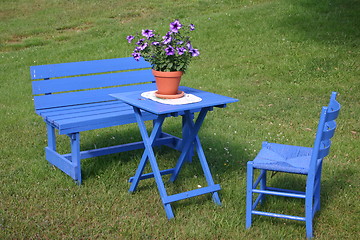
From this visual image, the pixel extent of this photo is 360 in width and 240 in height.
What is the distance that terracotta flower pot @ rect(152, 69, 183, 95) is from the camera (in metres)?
4.12

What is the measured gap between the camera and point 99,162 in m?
5.25

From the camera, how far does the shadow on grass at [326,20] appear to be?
1104 cm

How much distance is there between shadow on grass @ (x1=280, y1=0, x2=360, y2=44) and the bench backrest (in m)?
6.35

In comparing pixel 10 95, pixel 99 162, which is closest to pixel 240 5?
pixel 10 95

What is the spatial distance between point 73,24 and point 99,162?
1101 centimetres

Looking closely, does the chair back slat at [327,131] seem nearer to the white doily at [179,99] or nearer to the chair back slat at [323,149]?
the chair back slat at [323,149]

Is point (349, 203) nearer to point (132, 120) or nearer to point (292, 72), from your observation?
point (132, 120)

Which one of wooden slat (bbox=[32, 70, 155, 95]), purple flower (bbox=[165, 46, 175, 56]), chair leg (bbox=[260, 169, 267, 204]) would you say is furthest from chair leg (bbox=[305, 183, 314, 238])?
wooden slat (bbox=[32, 70, 155, 95])

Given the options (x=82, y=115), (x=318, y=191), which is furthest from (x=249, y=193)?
(x=82, y=115)

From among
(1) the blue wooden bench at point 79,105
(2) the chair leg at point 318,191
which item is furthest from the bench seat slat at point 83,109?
(2) the chair leg at point 318,191

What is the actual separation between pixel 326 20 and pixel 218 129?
677 centimetres

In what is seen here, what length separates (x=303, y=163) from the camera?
147 inches

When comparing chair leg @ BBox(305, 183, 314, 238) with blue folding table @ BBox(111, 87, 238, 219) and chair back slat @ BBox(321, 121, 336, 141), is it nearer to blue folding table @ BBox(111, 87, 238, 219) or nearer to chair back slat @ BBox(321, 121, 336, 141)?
chair back slat @ BBox(321, 121, 336, 141)

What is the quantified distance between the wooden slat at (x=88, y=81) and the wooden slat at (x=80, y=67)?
3.0 inches
